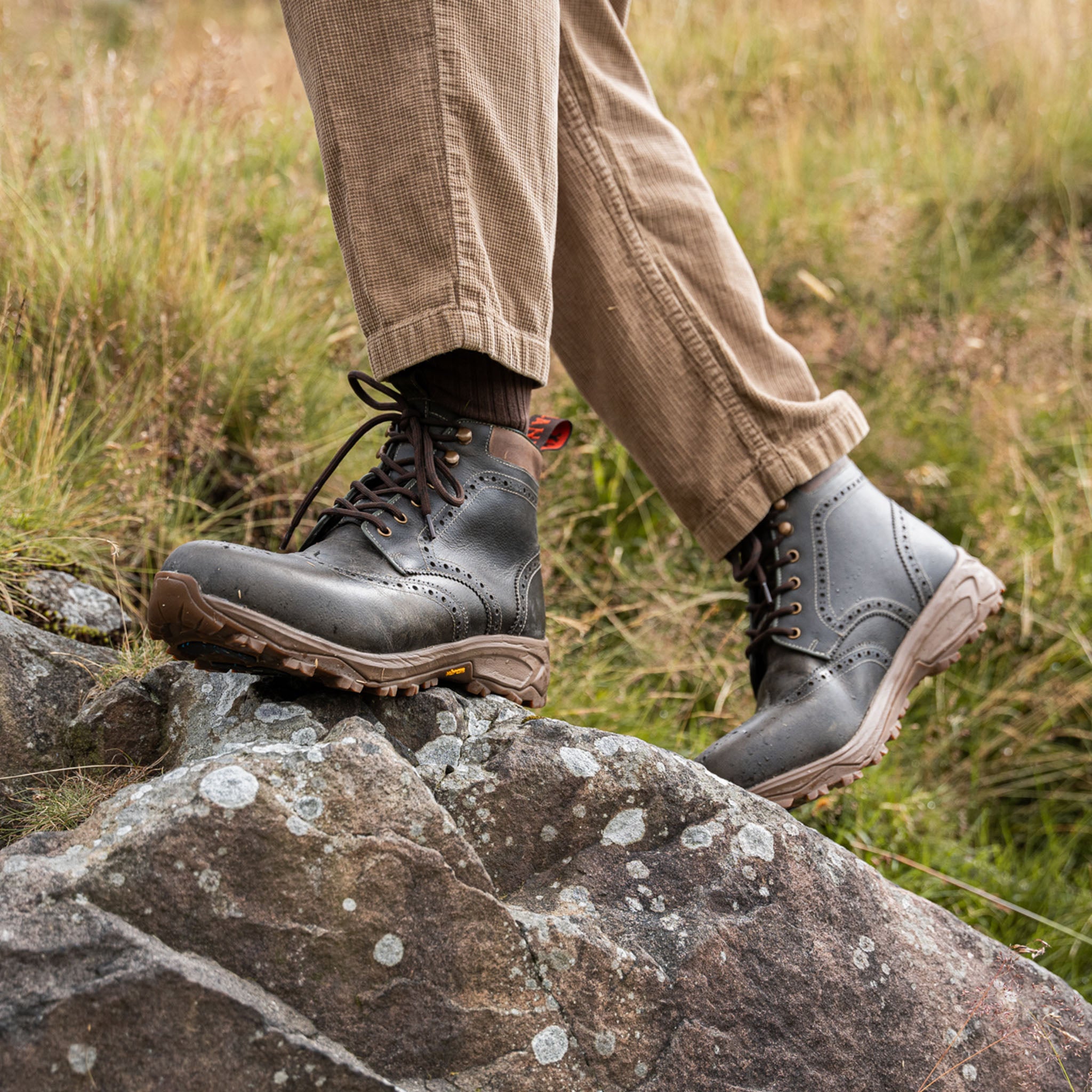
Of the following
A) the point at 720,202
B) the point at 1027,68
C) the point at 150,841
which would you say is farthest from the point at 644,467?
the point at 1027,68

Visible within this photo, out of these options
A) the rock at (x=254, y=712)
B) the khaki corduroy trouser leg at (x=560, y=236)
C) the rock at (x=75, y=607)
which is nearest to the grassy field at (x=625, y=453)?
the rock at (x=75, y=607)

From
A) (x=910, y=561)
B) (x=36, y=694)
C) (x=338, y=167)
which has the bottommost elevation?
(x=36, y=694)

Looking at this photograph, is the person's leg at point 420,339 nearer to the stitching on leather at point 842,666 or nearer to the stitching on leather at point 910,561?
the stitching on leather at point 842,666

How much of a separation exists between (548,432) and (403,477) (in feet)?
0.96

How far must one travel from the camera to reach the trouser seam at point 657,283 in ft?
5.91

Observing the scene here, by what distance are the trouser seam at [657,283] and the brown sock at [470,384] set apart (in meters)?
0.35

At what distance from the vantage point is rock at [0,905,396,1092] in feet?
3.40

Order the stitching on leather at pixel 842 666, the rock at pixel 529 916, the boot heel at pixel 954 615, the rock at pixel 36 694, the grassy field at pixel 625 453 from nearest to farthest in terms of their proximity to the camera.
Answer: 1. the rock at pixel 529 916
2. the rock at pixel 36 694
3. the stitching on leather at pixel 842 666
4. the boot heel at pixel 954 615
5. the grassy field at pixel 625 453

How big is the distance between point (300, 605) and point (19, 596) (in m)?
0.74

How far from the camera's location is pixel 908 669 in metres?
1.85

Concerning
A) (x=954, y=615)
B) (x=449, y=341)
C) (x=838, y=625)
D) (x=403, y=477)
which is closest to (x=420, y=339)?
(x=449, y=341)

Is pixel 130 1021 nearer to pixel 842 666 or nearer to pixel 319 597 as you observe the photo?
pixel 319 597

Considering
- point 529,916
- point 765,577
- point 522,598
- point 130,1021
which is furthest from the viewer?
point 765,577

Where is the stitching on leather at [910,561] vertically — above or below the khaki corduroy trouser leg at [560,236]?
below
